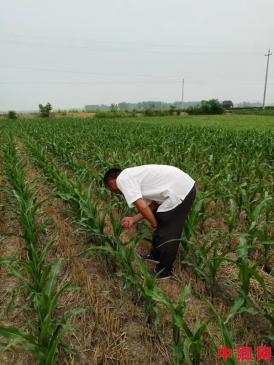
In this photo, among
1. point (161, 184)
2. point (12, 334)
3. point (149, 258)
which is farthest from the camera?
point (149, 258)

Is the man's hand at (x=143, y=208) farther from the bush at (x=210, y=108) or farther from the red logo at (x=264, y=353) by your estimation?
the bush at (x=210, y=108)

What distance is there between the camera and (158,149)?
21.9 feet

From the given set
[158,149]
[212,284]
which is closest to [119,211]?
[212,284]

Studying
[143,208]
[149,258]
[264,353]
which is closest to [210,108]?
[149,258]

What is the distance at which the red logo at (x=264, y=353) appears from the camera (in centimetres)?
158

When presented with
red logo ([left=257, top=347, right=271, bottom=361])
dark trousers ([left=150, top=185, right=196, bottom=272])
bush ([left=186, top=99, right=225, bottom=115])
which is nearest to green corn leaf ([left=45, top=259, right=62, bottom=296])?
dark trousers ([left=150, top=185, right=196, bottom=272])

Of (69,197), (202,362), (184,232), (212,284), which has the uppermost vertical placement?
(69,197)

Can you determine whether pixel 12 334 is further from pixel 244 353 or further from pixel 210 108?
pixel 210 108

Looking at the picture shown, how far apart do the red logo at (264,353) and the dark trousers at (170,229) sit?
3.06ft

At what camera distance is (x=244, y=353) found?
163 centimetres

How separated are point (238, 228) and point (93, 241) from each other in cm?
187

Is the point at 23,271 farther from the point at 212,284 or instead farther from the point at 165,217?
the point at 212,284

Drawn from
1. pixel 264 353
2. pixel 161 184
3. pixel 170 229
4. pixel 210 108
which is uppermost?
pixel 210 108

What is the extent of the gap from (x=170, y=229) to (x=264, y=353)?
1.12m
